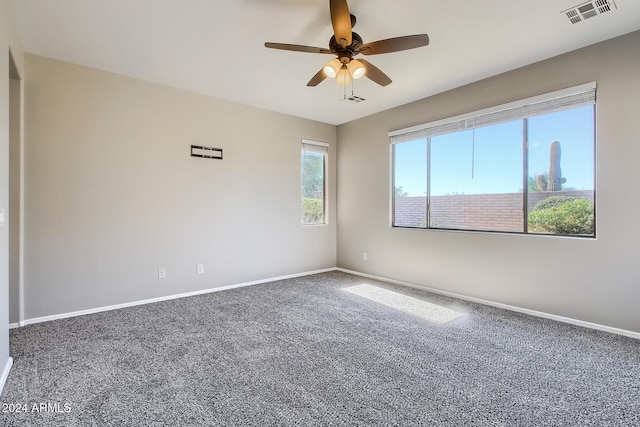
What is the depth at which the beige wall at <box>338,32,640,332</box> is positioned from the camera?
2.65 metres

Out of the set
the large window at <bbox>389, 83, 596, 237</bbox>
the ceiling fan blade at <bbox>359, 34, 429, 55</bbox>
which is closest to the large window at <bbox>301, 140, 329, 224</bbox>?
the large window at <bbox>389, 83, 596, 237</bbox>

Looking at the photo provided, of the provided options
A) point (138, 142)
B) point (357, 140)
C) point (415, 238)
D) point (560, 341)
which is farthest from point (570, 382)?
point (138, 142)

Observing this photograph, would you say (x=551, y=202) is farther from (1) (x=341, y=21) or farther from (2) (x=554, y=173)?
(1) (x=341, y=21)

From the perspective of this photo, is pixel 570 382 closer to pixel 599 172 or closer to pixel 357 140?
pixel 599 172

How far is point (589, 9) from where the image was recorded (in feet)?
7.50

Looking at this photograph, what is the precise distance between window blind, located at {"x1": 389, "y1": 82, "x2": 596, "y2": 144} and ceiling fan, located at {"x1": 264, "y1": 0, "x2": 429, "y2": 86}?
1.62 m

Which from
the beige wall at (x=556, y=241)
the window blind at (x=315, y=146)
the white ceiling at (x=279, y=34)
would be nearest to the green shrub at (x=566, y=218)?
the beige wall at (x=556, y=241)

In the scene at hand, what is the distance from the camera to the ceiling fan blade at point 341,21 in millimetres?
1887

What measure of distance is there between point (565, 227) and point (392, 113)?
271 cm

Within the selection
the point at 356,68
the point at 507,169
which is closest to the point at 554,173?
the point at 507,169

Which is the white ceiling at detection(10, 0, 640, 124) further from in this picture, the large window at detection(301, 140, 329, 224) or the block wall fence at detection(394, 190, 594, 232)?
the large window at detection(301, 140, 329, 224)

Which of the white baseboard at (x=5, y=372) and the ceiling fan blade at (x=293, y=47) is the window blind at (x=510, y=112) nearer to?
the ceiling fan blade at (x=293, y=47)

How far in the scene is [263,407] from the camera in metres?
1.73

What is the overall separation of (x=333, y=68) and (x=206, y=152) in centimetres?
234
